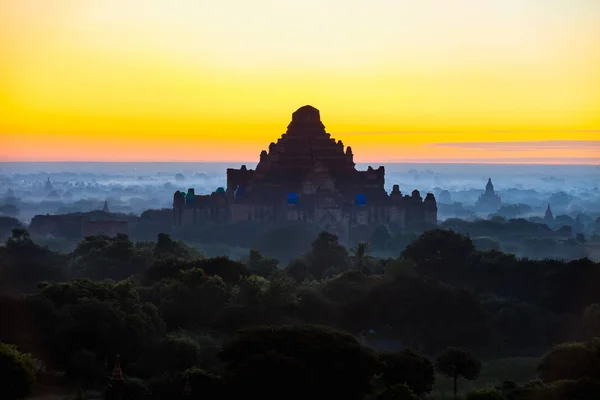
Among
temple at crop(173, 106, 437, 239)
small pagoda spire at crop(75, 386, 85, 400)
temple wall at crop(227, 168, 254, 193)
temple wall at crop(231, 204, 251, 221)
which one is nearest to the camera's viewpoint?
small pagoda spire at crop(75, 386, 85, 400)

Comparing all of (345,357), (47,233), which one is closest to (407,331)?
(345,357)

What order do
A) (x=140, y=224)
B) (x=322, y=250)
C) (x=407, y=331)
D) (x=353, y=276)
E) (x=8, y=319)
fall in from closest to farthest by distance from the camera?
(x=8, y=319) → (x=407, y=331) → (x=353, y=276) → (x=322, y=250) → (x=140, y=224)

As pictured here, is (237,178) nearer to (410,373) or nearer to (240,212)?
(240,212)

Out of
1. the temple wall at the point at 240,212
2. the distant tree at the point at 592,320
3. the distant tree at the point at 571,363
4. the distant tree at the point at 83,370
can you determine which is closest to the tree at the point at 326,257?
the distant tree at the point at 592,320

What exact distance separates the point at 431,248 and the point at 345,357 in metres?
31.2

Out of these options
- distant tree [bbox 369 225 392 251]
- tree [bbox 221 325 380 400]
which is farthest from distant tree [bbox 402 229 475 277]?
tree [bbox 221 325 380 400]

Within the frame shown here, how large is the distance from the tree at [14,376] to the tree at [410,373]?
38.0 ft

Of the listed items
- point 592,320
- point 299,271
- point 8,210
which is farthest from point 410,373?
point 8,210

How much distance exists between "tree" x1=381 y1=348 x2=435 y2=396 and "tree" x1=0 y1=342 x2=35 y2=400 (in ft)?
38.0

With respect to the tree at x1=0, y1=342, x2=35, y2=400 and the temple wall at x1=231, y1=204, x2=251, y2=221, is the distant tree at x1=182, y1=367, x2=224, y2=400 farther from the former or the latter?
the temple wall at x1=231, y1=204, x2=251, y2=221

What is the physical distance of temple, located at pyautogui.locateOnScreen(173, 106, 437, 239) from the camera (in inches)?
4001

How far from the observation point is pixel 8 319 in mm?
42906

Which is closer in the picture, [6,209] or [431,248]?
[431,248]

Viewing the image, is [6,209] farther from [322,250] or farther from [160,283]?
[160,283]
